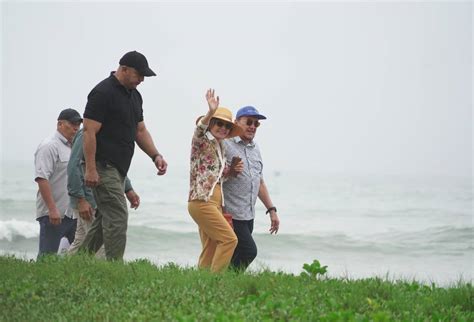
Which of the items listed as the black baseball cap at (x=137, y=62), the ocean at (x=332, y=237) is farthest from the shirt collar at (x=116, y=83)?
the ocean at (x=332, y=237)

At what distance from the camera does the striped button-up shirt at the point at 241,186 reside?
26.7 feet

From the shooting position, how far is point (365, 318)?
5.49 meters

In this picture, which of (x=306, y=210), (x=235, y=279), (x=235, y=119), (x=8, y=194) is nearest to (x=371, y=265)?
(x=235, y=119)

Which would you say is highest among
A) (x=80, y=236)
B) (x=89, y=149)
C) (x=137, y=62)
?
(x=137, y=62)

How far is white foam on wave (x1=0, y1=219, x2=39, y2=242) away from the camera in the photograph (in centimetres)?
2401

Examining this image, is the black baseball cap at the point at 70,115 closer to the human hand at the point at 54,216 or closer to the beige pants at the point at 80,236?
the human hand at the point at 54,216

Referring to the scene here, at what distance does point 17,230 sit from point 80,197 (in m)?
17.2

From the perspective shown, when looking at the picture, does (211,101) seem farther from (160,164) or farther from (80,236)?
(80,236)

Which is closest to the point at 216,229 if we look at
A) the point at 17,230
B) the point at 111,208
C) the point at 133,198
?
the point at 111,208

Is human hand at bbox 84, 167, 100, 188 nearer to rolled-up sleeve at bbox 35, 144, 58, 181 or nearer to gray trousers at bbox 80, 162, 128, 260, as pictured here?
gray trousers at bbox 80, 162, 128, 260

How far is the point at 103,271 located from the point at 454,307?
9.58 ft

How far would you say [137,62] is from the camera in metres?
7.49

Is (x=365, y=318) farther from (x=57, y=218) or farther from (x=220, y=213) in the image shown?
(x=57, y=218)

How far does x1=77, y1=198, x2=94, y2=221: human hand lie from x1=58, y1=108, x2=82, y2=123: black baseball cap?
4.14ft
